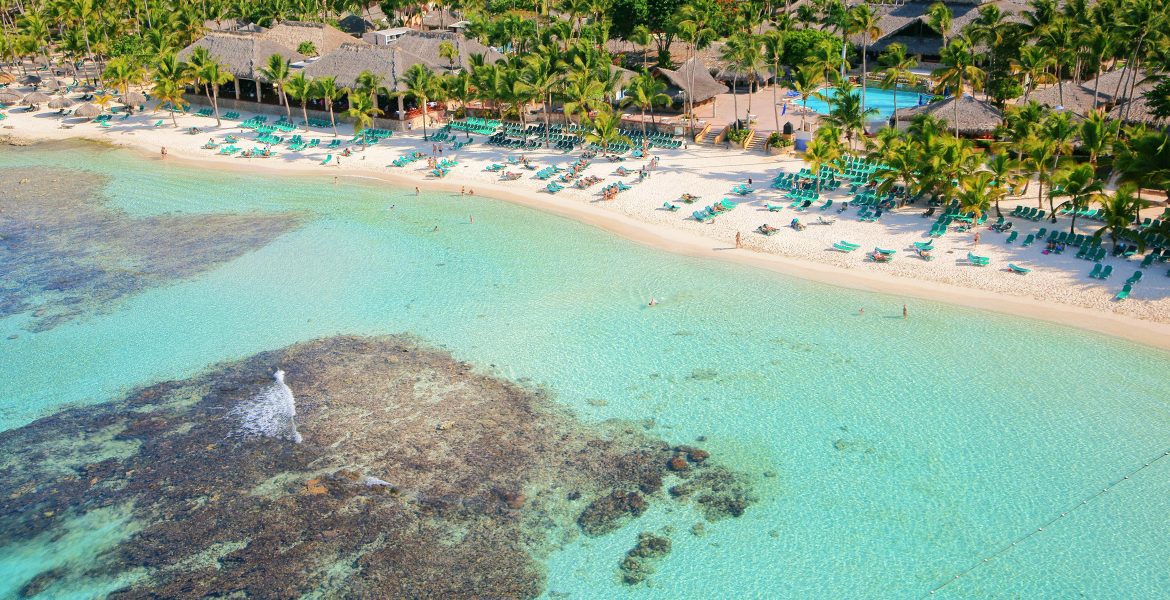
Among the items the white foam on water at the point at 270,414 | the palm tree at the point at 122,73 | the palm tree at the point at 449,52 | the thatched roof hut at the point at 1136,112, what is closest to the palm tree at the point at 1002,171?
the thatched roof hut at the point at 1136,112

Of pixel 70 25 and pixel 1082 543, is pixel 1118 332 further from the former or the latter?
pixel 70 25

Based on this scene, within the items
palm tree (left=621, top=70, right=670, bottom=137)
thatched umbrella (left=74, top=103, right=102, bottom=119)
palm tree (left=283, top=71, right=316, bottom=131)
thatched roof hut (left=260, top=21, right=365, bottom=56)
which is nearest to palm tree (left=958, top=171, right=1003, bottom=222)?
palm tree (left=621, top=70, right=670, bottom=137)

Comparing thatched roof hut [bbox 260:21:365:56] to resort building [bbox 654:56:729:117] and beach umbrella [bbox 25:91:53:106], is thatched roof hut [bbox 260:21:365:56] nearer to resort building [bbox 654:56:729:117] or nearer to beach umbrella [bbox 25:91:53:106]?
beach umbrella [bbox 25:91:53:106]

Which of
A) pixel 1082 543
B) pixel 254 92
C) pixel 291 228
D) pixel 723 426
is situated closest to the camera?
pixel 1082 543

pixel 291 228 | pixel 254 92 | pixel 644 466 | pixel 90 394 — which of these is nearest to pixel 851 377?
pixel 644 466

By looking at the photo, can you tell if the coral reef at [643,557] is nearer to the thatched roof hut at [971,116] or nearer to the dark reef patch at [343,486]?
the dark reef patch at [343,486]
